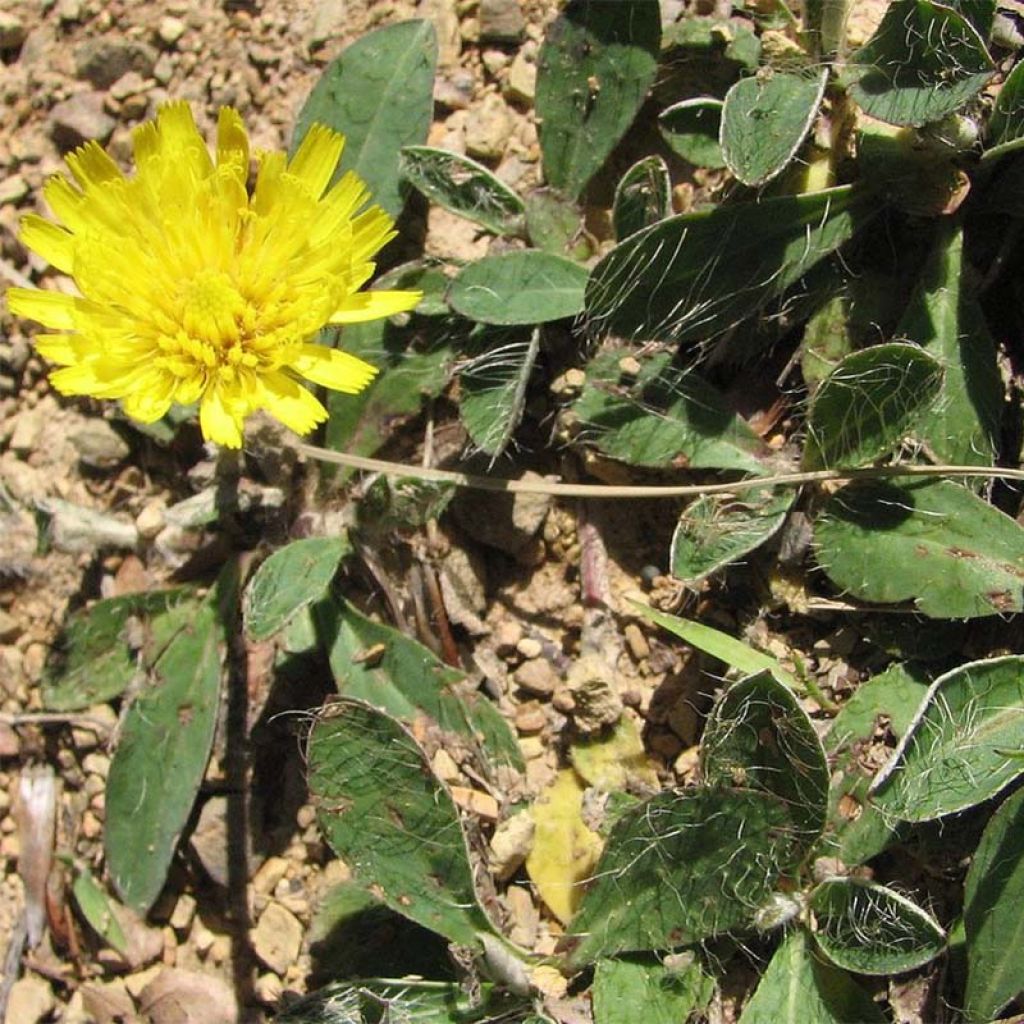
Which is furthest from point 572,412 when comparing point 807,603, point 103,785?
point 103,785

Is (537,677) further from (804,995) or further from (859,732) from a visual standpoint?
(804,995)

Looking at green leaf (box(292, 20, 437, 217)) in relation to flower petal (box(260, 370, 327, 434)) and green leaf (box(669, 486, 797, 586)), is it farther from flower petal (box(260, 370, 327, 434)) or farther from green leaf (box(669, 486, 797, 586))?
green leaf (box(669, 486, 797, 586))

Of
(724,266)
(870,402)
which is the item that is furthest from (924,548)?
(724,266)

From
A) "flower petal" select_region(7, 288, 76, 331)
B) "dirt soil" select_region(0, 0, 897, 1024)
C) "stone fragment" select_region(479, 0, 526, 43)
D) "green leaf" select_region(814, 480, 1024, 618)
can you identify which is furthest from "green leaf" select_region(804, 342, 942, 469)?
"flower petal" select_region(7, 288, 76, 331)

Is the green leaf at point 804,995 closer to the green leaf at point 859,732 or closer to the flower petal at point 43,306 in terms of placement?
the green leaf at point 859,732

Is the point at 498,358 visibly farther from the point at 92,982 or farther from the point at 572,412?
the point at 92,982

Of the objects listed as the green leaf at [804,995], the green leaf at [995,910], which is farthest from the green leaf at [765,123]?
the green leaf at [804,995]

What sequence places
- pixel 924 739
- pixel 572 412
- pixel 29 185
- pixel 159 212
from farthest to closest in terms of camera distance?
1. pixel 29 185
2. pixel 572 412
3. pixel 159 212
4. pixel 924 739
